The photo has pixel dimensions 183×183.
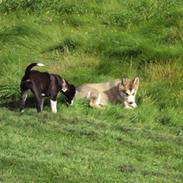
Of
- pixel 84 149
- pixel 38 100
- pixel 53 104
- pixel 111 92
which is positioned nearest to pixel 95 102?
pixel 111 92

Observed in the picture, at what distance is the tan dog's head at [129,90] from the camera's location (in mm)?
13461

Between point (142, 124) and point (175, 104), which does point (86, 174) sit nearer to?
point (142, 124)

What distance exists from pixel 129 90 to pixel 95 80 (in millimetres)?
1330

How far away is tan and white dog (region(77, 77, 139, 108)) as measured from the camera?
13.5m

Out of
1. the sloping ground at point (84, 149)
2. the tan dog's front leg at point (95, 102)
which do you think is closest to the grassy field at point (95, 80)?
the sloping ground at point (84, 149)

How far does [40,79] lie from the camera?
12328 millimetres

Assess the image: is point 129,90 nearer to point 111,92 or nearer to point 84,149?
point 111,92

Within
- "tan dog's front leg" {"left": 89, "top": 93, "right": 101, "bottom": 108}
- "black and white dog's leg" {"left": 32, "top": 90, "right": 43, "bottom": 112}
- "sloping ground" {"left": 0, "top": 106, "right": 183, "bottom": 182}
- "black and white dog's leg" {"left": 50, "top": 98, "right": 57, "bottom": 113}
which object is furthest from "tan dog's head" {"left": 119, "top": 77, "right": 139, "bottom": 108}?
"black and white dog's leg" {"left": 32, "top": 90, "right": 43, "bottom": 112}

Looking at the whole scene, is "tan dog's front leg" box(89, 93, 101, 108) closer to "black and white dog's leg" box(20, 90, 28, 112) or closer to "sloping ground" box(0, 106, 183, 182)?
"sloping ground" box(0, 106, 183, 182)

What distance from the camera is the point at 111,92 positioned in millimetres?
13781

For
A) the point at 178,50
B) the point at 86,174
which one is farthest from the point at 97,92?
the point at 86,174

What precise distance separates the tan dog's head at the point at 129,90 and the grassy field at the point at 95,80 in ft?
0.63

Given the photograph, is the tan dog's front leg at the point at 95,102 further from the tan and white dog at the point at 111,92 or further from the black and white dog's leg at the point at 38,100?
the black and white dog's leg at the point at 38,100

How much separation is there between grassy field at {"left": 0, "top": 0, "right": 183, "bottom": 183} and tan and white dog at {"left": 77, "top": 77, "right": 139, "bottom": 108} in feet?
0.65
